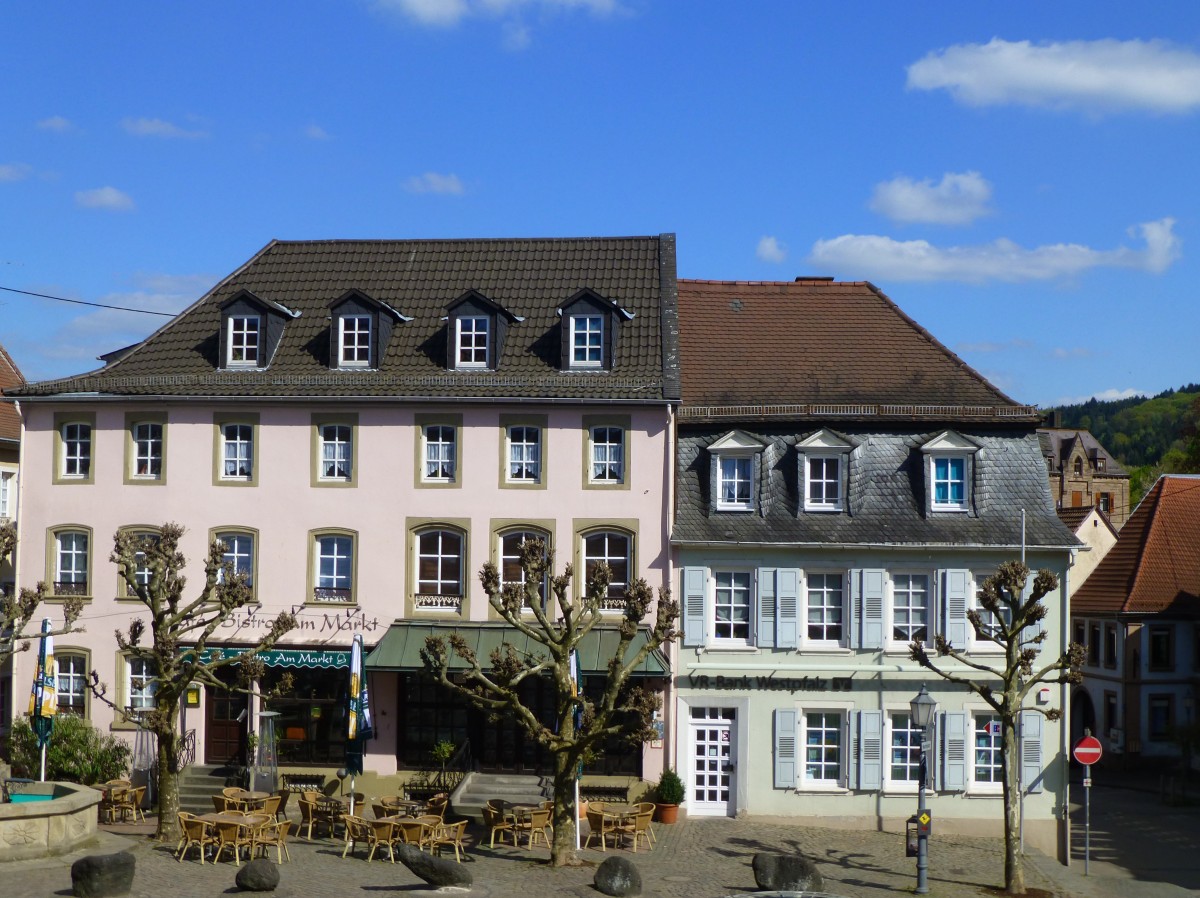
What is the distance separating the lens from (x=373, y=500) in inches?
1164

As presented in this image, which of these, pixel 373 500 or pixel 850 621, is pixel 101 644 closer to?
pixel 373 500

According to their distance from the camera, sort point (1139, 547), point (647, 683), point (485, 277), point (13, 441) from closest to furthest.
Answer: point (647, 683), point (485, 277), point (13, 441), point (1139, 547)

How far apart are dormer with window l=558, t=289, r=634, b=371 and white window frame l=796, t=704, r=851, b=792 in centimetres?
852

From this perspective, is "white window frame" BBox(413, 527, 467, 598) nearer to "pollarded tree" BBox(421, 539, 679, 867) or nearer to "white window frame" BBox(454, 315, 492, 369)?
"white window frame" BBox(454, 315, 492, 369)

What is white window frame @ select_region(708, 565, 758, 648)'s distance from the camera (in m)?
29.2

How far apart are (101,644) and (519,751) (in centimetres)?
935

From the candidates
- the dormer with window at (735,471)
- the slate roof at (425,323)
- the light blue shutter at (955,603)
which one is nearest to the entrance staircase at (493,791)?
the dormer with window at (735,471)

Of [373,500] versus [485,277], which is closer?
[373,500]

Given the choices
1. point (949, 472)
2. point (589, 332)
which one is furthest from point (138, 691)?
point (949, 472)

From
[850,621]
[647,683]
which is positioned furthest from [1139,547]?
[647,683]

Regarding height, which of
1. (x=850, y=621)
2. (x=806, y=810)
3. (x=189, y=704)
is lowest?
(x=806, y=810)

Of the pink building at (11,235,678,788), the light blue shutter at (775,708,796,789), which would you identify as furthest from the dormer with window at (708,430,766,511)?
the light blue shutter at (775,708,796,789)

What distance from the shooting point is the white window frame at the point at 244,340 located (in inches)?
1217

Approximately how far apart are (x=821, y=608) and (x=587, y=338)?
775 cm
